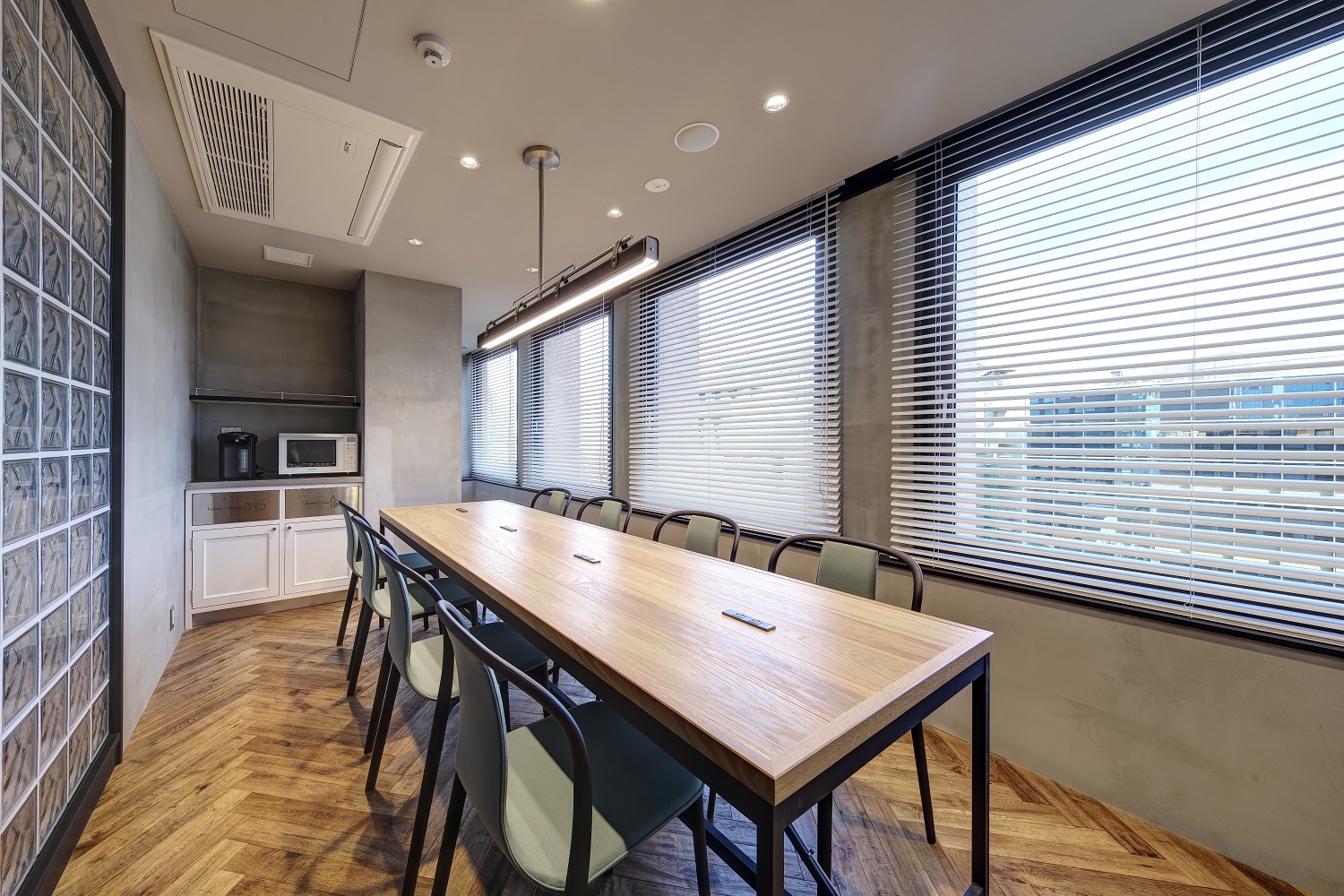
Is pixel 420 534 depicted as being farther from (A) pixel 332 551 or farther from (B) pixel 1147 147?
(B) pixel 1147 147

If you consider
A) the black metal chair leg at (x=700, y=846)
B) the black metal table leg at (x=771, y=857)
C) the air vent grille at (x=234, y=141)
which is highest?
the air vent grille at (x=234, y=141)

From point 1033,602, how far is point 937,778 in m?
0.76

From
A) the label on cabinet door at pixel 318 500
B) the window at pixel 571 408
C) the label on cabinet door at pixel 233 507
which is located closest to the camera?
the label on cabinet door at pixel 233 507

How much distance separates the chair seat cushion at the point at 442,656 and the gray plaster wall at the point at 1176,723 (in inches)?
64.3

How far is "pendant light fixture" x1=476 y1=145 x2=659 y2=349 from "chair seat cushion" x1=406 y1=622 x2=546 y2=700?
138cm

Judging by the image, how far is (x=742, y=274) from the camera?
3219mm

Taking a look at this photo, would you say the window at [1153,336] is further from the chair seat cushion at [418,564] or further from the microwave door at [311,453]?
the microwave door at [311,453]

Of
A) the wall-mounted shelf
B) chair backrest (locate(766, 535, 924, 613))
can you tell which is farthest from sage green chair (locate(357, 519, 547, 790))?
the wall-mounted shelf

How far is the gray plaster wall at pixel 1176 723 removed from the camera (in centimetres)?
142

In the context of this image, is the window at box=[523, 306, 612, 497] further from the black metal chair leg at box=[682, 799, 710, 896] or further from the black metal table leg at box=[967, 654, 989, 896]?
the black metal table leg at box=[967, 654, 989, 896]

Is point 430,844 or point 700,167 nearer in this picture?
point 430,844

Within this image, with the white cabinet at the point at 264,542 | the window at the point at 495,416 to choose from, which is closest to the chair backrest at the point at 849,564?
the white cabinet at the point at 264,542

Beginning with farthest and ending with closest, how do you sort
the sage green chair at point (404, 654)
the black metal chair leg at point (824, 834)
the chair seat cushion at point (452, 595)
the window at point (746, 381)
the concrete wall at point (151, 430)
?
1. the window at point (746, 381)
2. the chair seat cushion at point (452, 595)
3. the concrete wall at point (151, 430)
4. the sage green chair at point (404, 654)
5. the black metal chair leg at point (824, 834)

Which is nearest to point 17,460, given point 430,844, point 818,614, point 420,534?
point 420,534
